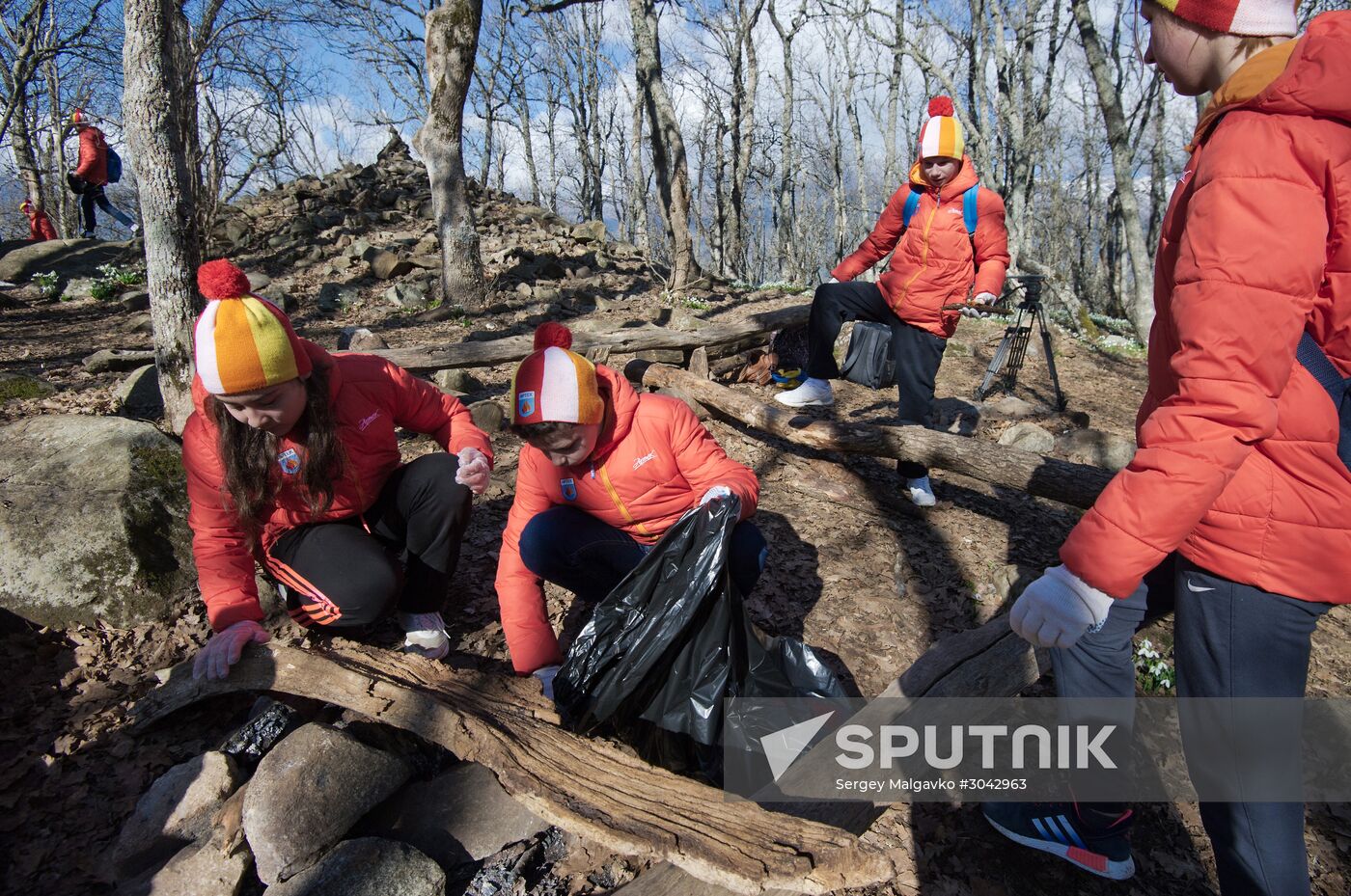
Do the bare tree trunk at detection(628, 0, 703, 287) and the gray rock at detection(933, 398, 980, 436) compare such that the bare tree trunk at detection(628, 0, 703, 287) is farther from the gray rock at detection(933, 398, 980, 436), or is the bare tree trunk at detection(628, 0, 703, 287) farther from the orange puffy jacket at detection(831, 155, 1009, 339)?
the orange puffy jacket at detection(831, 155, 1009, 339)

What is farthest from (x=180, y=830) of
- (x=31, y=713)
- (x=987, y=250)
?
(x=987, y=250)

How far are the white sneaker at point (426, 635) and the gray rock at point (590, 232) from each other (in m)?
11.8

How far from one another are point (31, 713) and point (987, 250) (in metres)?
4.67

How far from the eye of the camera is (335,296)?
29.0ft

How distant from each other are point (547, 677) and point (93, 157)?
13.3m

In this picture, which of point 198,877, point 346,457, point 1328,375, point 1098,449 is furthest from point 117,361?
point 1098,449

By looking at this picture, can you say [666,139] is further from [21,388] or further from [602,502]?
[602,502]

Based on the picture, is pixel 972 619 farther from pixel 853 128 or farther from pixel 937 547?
pixel 853 128

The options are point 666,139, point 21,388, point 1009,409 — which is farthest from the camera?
point 666,139

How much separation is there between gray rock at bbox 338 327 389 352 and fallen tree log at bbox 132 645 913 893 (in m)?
4.01

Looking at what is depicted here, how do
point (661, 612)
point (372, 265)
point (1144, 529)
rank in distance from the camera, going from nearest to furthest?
point (1144, 529), point (661, 612), point (372, 265)

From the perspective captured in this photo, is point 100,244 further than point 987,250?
Yes

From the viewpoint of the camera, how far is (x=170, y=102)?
12.8 feet

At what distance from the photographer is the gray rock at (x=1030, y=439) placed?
17.1ft
